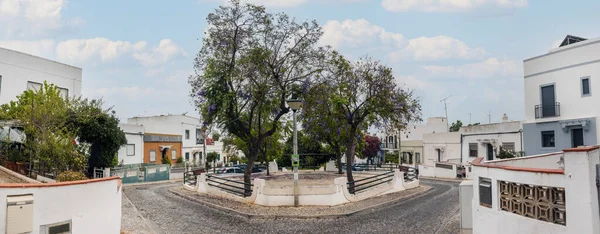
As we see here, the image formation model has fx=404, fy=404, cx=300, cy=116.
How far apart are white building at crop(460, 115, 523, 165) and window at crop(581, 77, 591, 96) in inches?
380

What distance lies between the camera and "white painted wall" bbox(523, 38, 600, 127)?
18.9 metres

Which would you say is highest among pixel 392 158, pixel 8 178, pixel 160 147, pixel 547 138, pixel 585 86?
pixel 585 86

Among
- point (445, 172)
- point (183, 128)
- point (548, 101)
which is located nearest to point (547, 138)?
point (548, 101)

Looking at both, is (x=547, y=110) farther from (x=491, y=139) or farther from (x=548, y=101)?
(x=491, y=139)

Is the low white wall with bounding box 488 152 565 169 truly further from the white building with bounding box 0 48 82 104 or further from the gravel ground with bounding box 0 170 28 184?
the white building with bounding box 0 48 82 104

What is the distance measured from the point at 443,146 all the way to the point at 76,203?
1437 inches

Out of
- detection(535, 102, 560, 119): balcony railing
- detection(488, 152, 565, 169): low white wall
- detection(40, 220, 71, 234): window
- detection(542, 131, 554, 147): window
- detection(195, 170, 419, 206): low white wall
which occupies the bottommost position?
detection(195, 170, 419, 206): low white wall

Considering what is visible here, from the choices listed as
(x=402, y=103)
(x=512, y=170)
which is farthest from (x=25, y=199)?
(x=402, y=103)

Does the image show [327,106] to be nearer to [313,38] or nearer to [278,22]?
[313,38]

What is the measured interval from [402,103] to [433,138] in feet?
75.4

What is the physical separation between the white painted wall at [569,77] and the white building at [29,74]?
29.7 meters

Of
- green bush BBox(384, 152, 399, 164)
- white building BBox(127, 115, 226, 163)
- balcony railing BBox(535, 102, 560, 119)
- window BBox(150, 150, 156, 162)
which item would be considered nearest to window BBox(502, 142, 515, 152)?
balcony railing BBox(535, 102, 560, 119)

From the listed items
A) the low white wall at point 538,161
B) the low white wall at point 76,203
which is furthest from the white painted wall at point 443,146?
the low white wall at point 76,203

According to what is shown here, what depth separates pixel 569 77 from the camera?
65.2 feet
